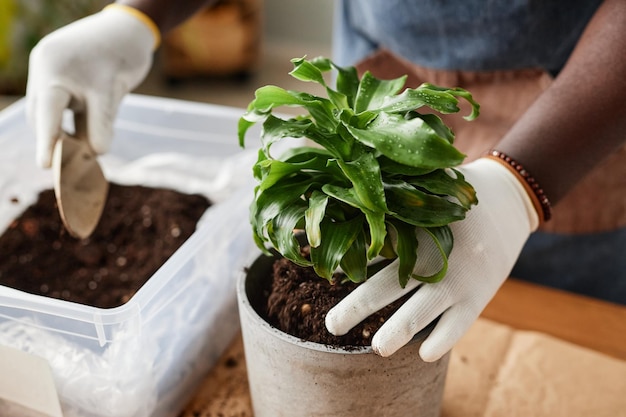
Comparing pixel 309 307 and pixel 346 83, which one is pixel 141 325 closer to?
pixel 309 307

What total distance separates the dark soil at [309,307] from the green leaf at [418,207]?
11cm

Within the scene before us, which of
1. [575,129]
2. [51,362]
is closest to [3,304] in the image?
[51,362]

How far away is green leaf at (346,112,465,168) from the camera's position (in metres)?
0.51

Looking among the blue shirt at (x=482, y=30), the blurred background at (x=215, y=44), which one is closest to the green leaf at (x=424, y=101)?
the blue shirt at (x=482, y=30)

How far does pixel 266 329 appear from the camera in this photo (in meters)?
0.59

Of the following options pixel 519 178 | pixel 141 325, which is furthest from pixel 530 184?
pixel 141 325

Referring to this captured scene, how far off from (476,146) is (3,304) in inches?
27.3

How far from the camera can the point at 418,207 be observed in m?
0.56

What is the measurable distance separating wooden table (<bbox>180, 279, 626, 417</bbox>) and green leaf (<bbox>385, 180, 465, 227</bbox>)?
1.19ft

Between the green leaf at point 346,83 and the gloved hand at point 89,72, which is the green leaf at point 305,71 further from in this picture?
the gloved hand at point 89,72

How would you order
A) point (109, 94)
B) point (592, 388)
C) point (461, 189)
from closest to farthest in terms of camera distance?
point (461, 189) → point (592, 388) → point (109, 94)

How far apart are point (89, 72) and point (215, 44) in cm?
189

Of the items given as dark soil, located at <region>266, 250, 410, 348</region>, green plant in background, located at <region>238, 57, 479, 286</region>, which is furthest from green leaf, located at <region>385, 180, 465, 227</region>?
dark soil, located at <region>266, 250, 410, 348</region>

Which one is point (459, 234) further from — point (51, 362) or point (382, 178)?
point (51, 362)
